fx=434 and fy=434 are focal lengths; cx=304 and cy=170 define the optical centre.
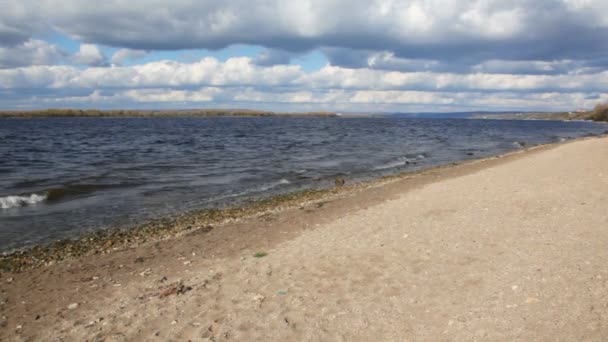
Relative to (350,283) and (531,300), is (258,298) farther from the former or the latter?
(531,300)

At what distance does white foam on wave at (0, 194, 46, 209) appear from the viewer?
17031mm

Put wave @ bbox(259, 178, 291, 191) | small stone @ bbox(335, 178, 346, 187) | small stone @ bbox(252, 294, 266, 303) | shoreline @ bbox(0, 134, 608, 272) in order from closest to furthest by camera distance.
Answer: small stone @ bbox(252, 294, 266, 303) → shoreline @ bbox(0, 134, 608, 272) → wave @ bbox(259, 178, 291, 191) → small stone @ bbox(335, 178, 346, 187)

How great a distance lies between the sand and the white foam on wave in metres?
8.93

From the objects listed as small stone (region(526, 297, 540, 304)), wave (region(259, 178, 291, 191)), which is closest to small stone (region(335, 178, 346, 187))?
wave (region(259, 178, 291, 191))

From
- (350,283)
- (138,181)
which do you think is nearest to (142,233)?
(350,283)

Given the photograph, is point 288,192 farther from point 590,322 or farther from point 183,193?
point 590,322

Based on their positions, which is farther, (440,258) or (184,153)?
(184,153)

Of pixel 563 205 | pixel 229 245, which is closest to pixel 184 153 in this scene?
pixel 229 245

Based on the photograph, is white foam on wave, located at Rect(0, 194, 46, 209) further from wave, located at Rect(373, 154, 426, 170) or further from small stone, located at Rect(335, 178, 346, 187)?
wave, located at Rect(373, 154, 426, 170)

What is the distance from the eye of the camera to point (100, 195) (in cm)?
1922

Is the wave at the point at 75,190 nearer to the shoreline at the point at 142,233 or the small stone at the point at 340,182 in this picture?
the shoreline at the point at 142,233

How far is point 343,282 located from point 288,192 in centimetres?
1233

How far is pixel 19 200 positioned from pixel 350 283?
52.0 ft

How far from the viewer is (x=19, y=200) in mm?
17609
